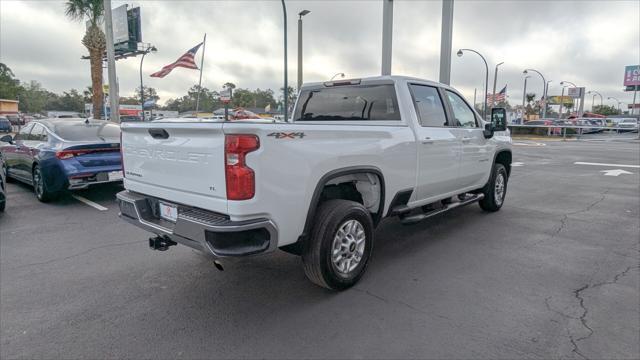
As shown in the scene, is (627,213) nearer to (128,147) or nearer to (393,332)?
(393,332)

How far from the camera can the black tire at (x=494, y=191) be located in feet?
21.2

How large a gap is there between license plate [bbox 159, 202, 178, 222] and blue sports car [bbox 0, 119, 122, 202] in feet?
14.1

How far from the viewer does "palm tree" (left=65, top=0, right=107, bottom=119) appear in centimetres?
2342

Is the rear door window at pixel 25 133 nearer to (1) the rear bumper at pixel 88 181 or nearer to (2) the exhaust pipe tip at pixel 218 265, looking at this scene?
(1) the rear bumper at pixel 88 181

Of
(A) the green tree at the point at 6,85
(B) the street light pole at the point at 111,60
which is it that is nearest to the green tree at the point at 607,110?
(B) the street light pole at the point at 111,60

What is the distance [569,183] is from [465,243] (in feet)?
20.3

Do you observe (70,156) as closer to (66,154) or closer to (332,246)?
(66,154)

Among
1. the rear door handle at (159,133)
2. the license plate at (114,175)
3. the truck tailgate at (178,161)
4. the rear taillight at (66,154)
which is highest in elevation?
the rear door handle at (159,133)

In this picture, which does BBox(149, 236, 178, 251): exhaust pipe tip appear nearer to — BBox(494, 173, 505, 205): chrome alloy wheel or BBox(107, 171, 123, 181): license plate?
BBox(107, 171, 123, 181): license plate

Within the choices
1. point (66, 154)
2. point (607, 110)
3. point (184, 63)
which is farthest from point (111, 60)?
point (607, 110)

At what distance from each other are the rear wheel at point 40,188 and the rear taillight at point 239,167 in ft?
19.6

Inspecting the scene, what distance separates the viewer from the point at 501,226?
19.4 ft

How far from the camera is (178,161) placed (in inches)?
129

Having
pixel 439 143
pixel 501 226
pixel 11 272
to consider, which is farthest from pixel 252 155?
pixel 501 226
